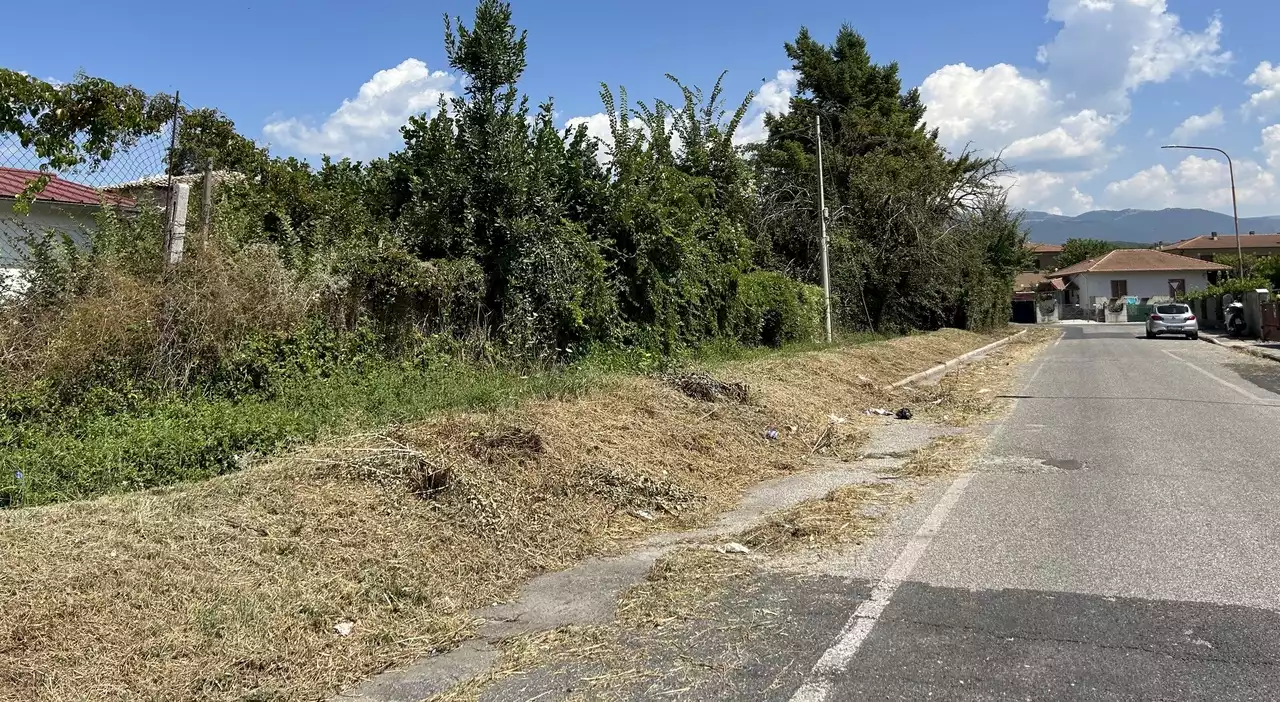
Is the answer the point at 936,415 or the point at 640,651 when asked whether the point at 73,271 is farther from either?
the point at 936,415

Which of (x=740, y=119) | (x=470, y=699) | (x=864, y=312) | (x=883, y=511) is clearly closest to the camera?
(x=470, y=699)

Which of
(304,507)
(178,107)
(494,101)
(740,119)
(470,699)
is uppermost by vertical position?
(740,119)

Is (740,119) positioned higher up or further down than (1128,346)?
higher up

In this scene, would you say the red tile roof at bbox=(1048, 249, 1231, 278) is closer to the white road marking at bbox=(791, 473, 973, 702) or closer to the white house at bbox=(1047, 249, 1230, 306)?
the white house at bbox=(1047, 249, 1230, 306)

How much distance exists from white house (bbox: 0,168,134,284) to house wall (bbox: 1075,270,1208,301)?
8924 cm

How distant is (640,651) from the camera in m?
4.19

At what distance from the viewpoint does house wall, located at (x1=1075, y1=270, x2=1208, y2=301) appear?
270ft

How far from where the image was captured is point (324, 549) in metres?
4.98

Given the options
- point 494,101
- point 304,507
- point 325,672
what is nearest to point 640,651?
point 325,672

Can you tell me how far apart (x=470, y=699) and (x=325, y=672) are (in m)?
0.74

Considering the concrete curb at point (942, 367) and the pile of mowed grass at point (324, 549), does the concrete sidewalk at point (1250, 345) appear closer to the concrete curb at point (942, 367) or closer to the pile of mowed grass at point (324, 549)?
the concrete curb at point (942, 367)

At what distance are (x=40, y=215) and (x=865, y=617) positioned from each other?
11763 millimetres

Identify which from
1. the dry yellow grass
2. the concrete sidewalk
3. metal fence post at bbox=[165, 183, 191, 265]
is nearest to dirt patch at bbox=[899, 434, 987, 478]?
the dry yellow grass

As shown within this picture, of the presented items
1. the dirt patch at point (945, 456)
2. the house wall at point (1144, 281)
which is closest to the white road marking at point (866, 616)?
the dirt patch at point (945, 456)
